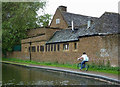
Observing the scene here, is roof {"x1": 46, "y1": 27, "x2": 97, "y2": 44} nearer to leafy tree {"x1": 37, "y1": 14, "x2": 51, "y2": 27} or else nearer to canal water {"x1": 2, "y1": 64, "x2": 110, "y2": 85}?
canal water {"x1": 2, "y1": 64, "x2": 110, "y2": 85}

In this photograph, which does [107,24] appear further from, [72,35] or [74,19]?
[74,19]

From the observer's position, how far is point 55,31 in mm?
29094

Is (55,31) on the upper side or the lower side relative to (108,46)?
upper

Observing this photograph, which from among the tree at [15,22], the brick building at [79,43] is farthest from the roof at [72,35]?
the tree at [15,22]

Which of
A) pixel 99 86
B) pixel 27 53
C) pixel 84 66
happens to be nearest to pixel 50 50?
pixel 27 53

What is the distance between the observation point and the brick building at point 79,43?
1759 cm

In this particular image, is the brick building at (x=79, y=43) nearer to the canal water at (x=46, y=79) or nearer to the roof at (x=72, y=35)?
the roof at (x=72, y=35)

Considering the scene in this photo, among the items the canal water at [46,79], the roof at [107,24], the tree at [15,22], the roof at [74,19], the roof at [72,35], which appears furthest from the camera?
the tree at [15,22]

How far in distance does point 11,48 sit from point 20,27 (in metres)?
4.98

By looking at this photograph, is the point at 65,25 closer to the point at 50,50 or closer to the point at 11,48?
the point at 50,50

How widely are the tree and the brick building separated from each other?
9.95 ft

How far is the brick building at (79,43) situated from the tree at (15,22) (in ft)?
9.95

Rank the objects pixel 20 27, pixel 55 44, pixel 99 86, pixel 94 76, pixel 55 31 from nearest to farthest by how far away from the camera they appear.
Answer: pixel 99 86
pixel 94 76
pixel 55 44
pixel 55 31
pixel 20 27

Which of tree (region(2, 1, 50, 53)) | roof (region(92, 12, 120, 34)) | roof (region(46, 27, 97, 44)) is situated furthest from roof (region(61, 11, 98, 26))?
roof (region(92, 12, 120, 34))
